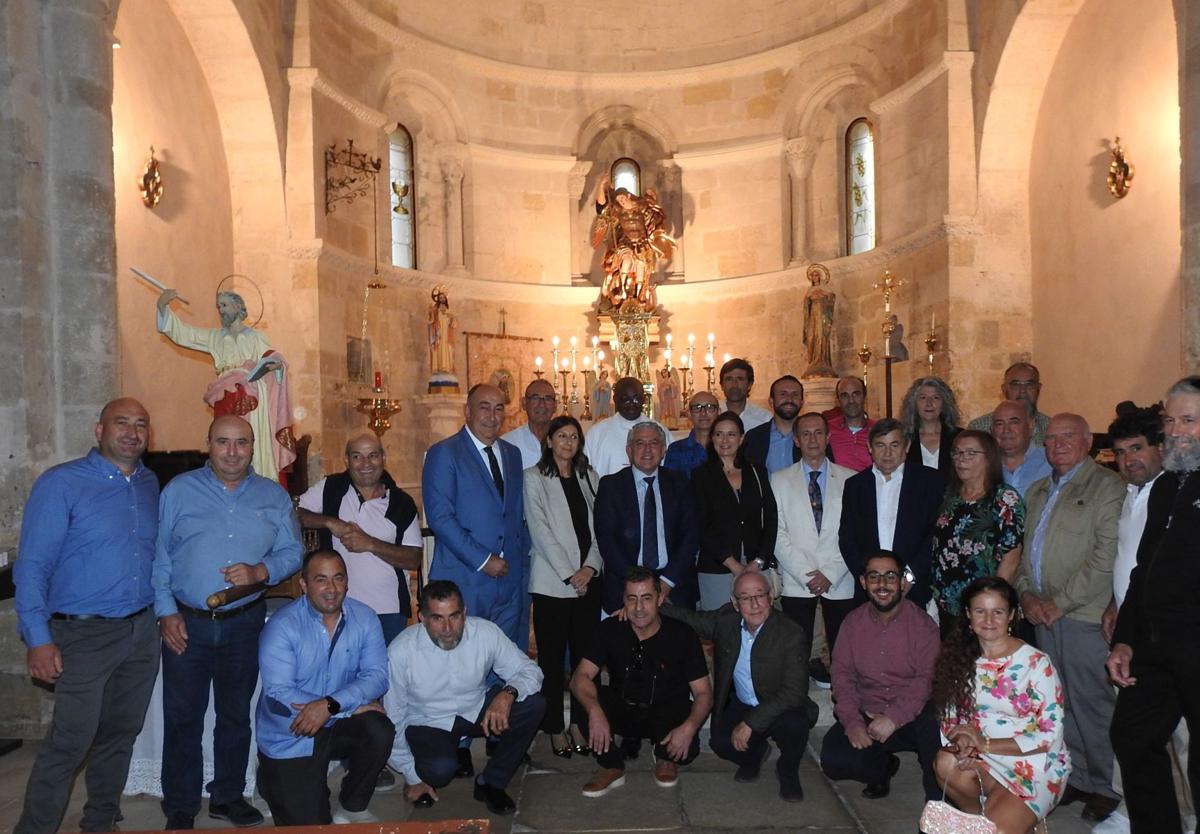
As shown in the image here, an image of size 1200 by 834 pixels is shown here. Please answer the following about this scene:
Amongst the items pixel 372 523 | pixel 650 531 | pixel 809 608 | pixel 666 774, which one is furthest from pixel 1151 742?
pixel 372 523

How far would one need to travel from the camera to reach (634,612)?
469cm

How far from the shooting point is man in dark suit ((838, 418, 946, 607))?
16.0ft

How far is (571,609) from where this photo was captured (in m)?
5.19

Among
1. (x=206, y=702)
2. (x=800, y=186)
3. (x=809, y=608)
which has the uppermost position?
(x=800, y=186)

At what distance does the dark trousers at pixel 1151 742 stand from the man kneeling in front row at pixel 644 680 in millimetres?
1769

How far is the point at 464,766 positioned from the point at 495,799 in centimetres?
44

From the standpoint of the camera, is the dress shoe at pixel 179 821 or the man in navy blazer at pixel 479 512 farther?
the man in navy blazer at pixel 479 512

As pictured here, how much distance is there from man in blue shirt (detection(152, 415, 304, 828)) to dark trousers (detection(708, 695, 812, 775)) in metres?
2.09

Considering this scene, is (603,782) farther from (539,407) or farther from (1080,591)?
(1080,591)

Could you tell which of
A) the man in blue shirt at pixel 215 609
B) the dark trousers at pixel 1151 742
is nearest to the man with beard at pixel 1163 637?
the dark trousers at pixel 1151 742

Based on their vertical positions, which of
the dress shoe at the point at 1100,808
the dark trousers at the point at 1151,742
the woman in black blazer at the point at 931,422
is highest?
the woman in black blazer at the point at 931,422

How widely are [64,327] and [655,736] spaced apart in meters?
4.17

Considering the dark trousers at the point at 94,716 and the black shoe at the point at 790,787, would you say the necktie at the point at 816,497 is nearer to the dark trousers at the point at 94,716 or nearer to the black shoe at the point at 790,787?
the black shoe at the point at 790,787

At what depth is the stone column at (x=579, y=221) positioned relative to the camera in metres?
15.4
